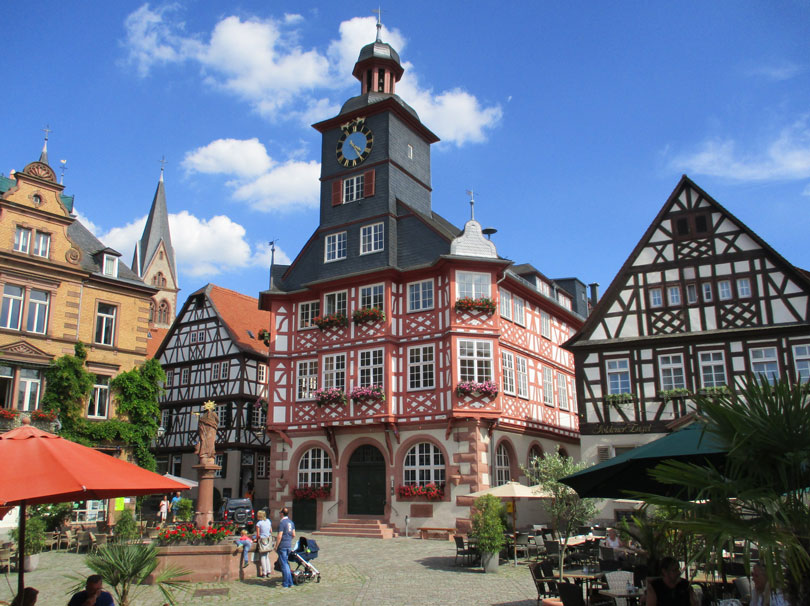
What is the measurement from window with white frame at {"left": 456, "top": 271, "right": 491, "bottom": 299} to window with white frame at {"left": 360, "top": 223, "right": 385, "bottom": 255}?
397 centimetres

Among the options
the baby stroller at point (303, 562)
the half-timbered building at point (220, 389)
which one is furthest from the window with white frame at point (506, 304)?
the half-timbered building at point (220, 389)

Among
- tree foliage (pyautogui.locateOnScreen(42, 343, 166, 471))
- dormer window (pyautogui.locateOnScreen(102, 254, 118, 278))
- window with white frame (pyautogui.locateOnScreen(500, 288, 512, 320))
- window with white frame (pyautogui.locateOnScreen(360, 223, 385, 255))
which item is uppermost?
window with white frame (pyautogui.locateOnScreen(360, 223, 385, 255))

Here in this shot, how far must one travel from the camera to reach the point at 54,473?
21.8 feet

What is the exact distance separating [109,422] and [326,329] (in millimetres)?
9431

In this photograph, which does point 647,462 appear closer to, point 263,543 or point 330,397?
point 263,543

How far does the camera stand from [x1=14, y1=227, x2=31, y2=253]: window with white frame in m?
28.2

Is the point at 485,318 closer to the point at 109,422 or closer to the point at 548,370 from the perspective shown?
the point at 548,370

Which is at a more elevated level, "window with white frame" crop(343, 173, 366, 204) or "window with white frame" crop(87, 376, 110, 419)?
"window with white frame" crop(343, 173, 366, 204)

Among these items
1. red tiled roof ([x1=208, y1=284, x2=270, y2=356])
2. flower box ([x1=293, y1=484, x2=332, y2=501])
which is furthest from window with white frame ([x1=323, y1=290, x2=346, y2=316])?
red tiled roof ([x1=208, y1=284, x2=270, y2=356])

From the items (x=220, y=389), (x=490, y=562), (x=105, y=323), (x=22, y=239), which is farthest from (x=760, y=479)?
(x=220, y=389)

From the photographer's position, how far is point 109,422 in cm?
2919

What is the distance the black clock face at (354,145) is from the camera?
105 feet

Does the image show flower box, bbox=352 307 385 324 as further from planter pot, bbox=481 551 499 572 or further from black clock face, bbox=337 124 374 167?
planter pot, bbox=481 551 499 572

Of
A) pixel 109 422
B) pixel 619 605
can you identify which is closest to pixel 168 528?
pixel 619 605
